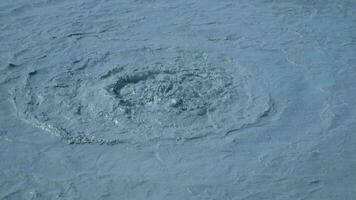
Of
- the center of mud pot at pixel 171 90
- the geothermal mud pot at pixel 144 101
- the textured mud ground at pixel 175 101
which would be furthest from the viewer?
the center of mud pot at pixel 171 90

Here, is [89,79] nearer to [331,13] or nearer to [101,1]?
[101,1]

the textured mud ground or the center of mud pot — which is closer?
the textured mud ground

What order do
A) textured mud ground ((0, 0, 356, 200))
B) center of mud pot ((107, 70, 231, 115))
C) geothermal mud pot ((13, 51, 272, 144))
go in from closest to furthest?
1. textured mud ground ((0, 0, 356, 200))
2. geothermal mud pot ((13, 51, 272, 144))
3. center of mud pot ((107, 70, 231, 115))

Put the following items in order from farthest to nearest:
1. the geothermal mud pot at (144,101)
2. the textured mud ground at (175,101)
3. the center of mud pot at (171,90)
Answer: the center of mud pot at (171,90) → the geothermal mud pot at (144,101) → the textured mud ground at (175,101)

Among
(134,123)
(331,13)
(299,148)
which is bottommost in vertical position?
(299,148)

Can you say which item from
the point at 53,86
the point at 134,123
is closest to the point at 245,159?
the point at 134,123

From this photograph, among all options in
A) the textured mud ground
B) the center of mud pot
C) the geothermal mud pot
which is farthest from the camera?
the center of mud pot
